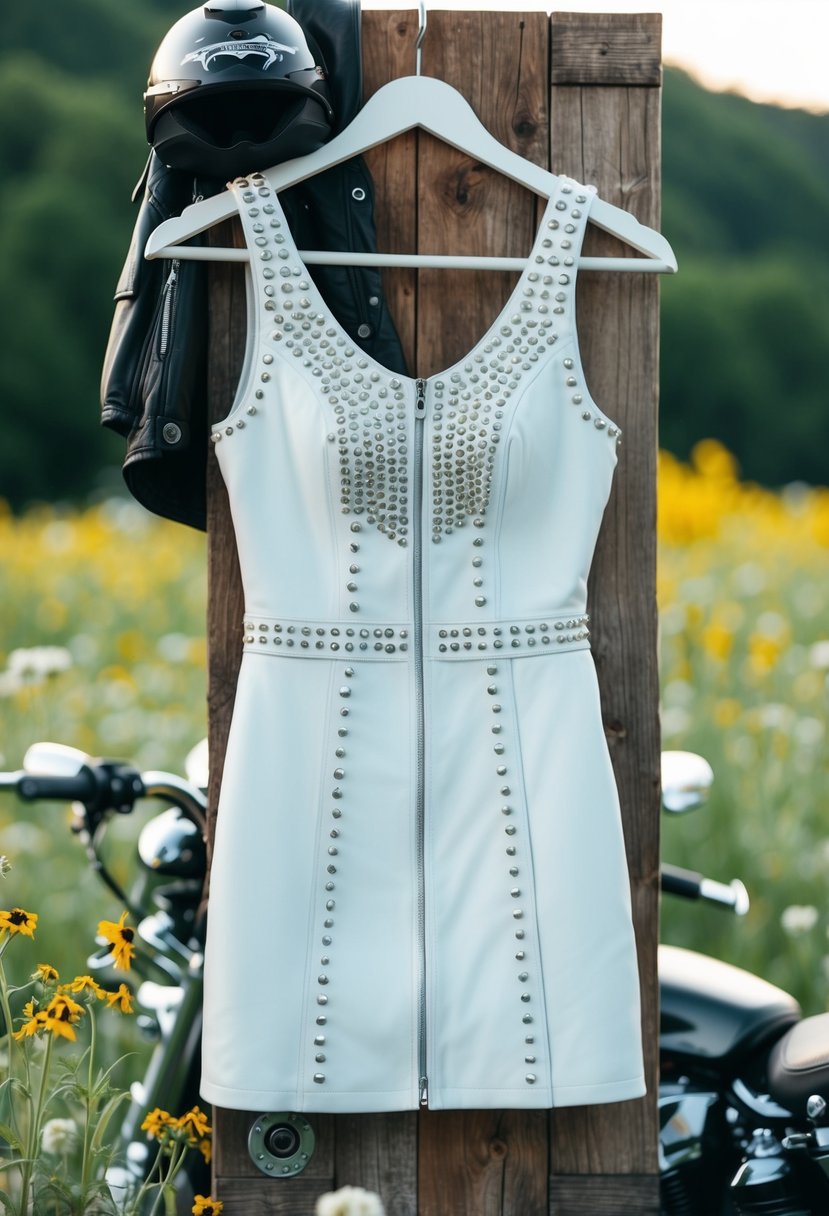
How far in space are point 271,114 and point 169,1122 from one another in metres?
1.36

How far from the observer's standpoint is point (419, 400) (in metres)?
1.71

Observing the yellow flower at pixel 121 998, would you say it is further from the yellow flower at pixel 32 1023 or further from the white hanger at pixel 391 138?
the white hanger at pixel 391 138

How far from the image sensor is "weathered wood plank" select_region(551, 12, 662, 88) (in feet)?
5.85

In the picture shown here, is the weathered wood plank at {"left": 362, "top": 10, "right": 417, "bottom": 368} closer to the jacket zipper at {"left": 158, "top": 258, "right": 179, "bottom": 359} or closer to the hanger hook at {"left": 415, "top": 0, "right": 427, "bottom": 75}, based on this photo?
the hanger hook at {"left": 415, "top": 0, "right": 427, "bottom": 75}

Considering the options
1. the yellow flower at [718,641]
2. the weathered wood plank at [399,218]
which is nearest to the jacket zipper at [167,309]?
the weathered wood plank at [399,218]

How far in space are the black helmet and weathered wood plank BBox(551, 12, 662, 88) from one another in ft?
1.12

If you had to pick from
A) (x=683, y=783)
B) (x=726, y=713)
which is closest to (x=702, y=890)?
(x=683, y=783)

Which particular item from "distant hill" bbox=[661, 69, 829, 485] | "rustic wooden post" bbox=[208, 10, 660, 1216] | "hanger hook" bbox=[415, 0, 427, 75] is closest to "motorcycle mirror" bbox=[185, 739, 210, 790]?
"rustic wooden post" bbox=[208, 10, 660, 1216]

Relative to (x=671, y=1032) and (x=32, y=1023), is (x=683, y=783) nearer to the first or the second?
(x=671, y=1032)

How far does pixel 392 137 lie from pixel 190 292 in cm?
36

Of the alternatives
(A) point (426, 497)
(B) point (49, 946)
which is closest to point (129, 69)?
(B) point (49, 946)

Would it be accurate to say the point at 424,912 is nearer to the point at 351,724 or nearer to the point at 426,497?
the point at 351,724

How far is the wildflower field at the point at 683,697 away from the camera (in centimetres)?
334

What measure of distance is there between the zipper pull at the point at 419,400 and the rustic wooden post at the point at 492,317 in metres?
0.10
